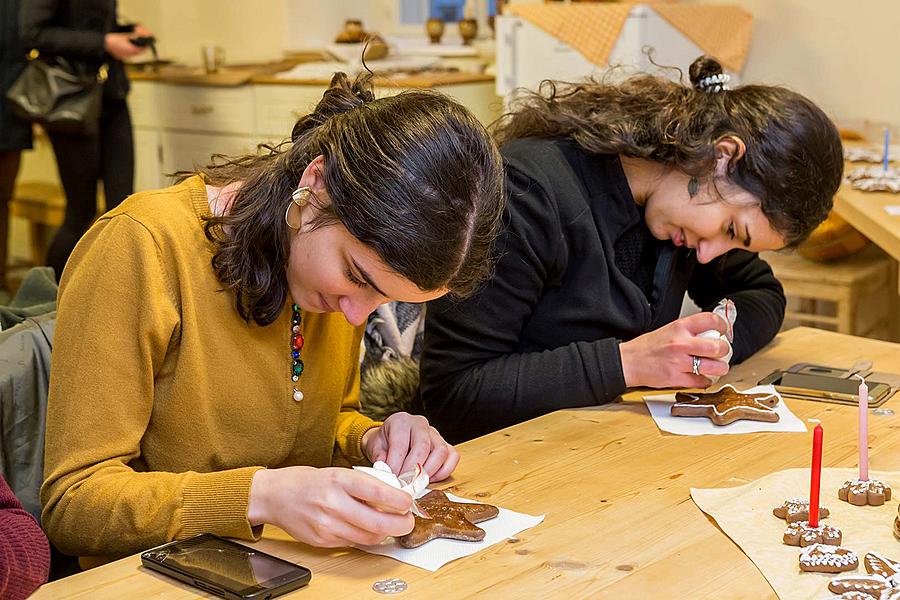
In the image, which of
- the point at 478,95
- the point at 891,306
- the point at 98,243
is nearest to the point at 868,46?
the point at 891,306

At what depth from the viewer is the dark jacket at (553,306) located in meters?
1.67

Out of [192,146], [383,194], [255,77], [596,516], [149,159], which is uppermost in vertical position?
[383,194]

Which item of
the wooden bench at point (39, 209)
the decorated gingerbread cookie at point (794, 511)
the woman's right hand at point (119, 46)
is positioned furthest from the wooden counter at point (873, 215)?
the wooden bench at point (39, 209)

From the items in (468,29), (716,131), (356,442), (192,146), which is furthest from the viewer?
(192,146)

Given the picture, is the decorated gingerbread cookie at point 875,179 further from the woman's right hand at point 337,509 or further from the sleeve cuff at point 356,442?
the woman's right hand at point 337,509

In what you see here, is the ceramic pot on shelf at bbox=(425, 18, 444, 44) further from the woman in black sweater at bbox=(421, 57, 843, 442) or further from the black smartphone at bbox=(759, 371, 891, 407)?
the black smartphone at bbox=(759, 371, 891, 407)

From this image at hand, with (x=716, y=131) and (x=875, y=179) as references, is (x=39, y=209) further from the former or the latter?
(x=716, y=131)

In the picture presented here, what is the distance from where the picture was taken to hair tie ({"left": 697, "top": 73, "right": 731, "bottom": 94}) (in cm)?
185

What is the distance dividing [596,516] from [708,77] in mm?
926

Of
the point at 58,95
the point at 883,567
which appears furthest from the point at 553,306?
the point at 58,95

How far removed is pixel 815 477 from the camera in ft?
3.74

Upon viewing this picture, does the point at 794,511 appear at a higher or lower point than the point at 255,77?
higher

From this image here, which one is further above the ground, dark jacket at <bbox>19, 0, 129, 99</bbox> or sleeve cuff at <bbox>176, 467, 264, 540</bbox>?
dark jacket at <bbox>19, 0, 129, 99</bbox>

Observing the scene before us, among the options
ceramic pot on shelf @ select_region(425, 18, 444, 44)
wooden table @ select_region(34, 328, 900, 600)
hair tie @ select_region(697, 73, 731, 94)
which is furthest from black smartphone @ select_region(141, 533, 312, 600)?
ceramic pot on shelf @ select_region(425, 18, 444, 44)
